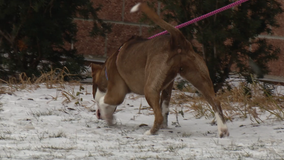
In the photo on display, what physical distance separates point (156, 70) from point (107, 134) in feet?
2.40

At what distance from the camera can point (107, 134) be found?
4570 millimetres

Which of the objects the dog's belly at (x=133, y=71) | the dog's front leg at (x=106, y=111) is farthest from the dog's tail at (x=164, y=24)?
the dog's front leg at (x=106, y=111)

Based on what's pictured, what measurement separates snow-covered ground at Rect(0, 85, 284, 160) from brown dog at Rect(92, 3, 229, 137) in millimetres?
277

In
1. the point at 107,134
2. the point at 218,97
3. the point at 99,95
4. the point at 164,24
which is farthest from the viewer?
the point at 218,97

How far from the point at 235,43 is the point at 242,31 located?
0.20 m

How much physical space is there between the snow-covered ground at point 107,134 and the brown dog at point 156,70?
0.91ft

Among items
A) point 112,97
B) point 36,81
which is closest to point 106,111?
point 112,97

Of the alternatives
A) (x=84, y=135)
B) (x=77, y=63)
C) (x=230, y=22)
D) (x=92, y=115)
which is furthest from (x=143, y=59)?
(x=77, y=63)

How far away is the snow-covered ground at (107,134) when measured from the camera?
3.60 meters

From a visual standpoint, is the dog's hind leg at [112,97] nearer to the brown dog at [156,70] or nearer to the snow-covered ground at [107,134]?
the brown dog at [156,70]

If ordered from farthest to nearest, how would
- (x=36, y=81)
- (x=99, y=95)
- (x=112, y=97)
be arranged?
(x=36, y=81) < (x=99, y=95) < (x=112, y=97)

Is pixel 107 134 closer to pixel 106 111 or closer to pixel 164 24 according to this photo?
pixel 106 111

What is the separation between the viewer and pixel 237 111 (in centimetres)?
566

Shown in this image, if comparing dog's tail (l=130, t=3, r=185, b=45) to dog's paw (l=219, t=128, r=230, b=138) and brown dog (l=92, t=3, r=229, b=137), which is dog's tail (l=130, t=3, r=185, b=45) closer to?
brown dog (l=92, t=3, r=229, b=137)
